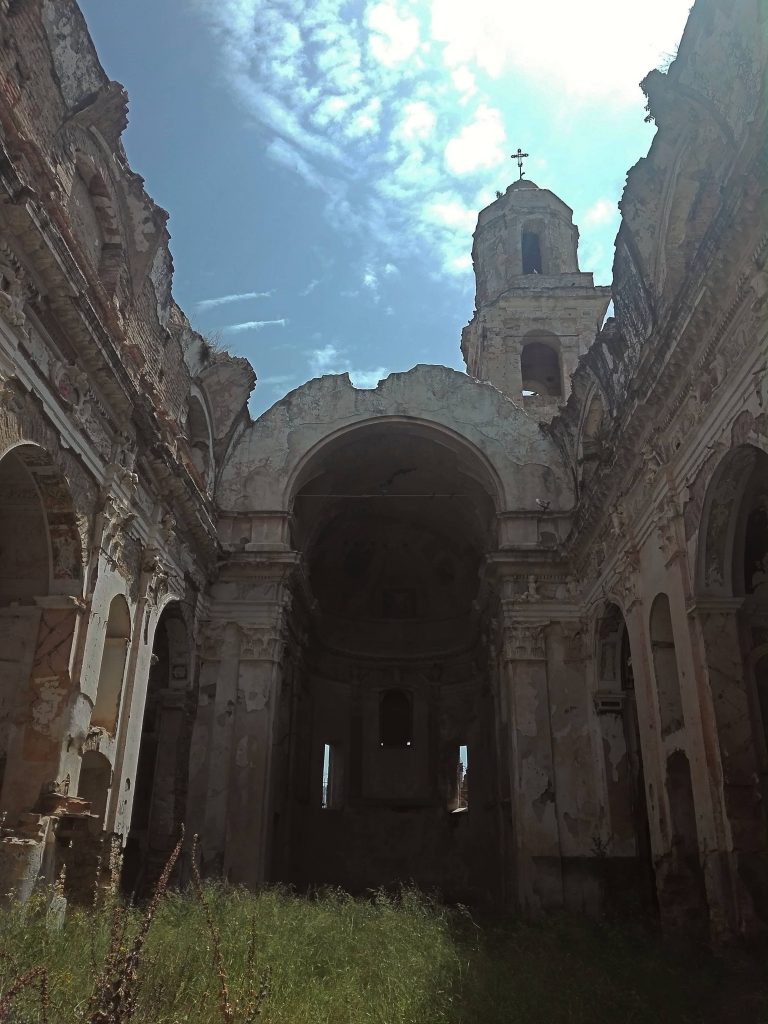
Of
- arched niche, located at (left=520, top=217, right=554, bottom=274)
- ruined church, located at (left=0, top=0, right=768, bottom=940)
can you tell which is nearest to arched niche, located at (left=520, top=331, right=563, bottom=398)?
ruined church, located at (left=0, top=0, right=768, bottom=940)

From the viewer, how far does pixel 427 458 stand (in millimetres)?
18891

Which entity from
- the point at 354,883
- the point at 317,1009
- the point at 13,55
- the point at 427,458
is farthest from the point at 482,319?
the point at 317,1009

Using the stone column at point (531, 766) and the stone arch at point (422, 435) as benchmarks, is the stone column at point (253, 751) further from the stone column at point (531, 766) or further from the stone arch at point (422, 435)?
the stone column at point (531, 766)

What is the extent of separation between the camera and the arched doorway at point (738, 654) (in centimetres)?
888

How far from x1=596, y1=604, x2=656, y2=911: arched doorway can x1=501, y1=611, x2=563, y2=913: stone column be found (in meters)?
0.93

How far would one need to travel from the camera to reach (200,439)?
16172 millimetres

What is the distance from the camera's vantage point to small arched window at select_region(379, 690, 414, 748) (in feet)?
72.5

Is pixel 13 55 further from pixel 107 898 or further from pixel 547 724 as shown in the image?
pixel 547 724

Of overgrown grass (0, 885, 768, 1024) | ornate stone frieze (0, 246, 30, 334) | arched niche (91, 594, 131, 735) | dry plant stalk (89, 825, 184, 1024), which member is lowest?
overgrown grass (0, 885, 768, 1024)

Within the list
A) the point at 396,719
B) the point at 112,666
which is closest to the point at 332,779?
the point at 396,719

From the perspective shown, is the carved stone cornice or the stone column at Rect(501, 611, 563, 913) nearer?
the stone column at Rect(501, 611, 563, 913)

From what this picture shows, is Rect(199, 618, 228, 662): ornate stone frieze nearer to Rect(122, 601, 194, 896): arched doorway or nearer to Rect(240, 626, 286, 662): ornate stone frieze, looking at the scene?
Rect(240, 626, 286, 662): ornate stone frieze

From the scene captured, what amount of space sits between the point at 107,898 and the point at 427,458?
12342mm

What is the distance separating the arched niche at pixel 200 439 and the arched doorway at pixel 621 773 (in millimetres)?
7840
